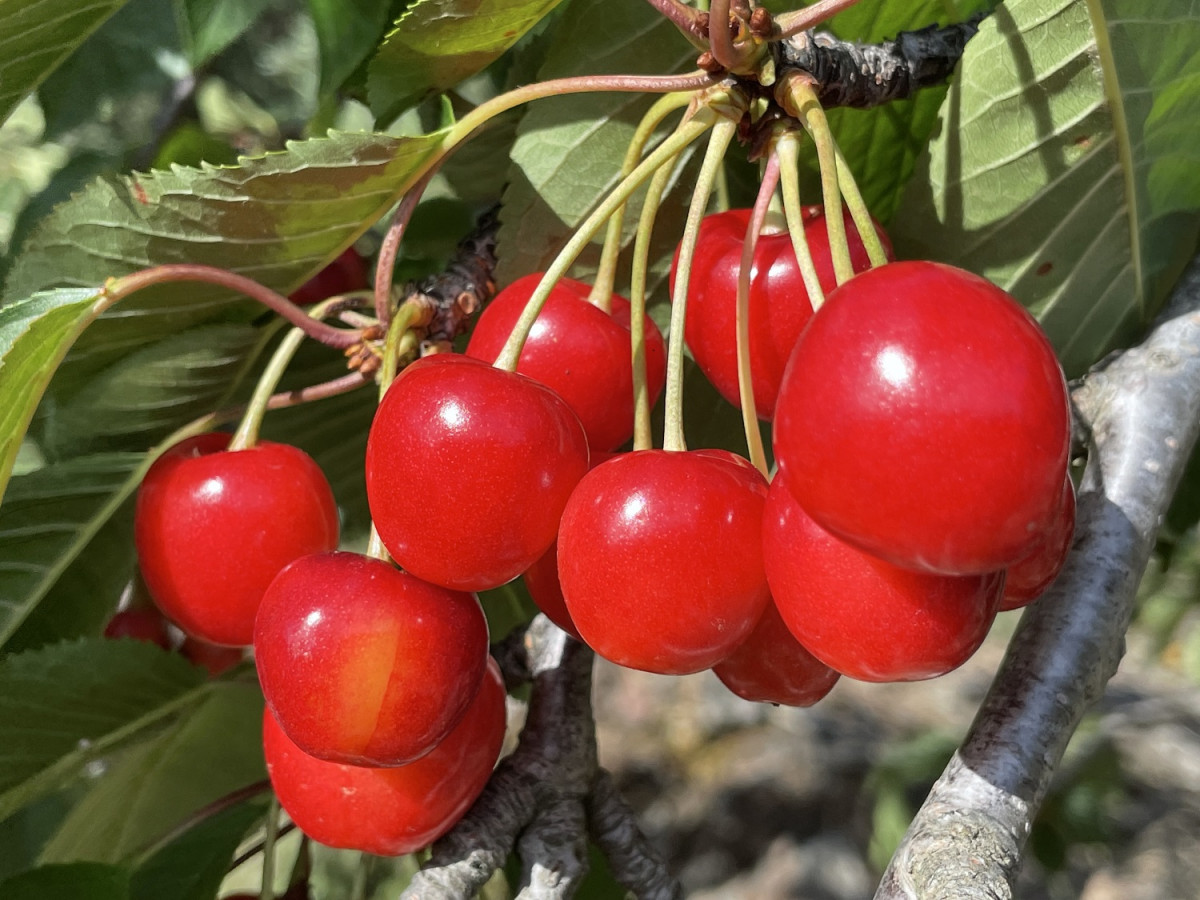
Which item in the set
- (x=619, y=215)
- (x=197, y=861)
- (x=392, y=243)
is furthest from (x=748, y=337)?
(x=197, y=861)

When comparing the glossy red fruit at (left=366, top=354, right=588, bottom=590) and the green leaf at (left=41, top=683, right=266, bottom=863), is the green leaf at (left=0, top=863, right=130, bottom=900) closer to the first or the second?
the green leaf at (left=41, top=683, right=266, bottom=863)

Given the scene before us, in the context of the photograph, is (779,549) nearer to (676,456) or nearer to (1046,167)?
(676,456)

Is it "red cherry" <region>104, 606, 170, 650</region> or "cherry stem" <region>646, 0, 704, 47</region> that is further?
"red cherry" <region>104, 606, 170, 650</region>

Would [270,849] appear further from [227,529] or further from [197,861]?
[227,529]

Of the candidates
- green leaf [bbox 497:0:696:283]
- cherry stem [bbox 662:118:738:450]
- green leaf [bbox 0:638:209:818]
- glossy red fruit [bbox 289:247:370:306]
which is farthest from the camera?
glossy red fruit [bbox 289:247:370:306]

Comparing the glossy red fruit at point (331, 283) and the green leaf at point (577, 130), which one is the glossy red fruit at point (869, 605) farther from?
the glossy red fruit at point (331, 283)

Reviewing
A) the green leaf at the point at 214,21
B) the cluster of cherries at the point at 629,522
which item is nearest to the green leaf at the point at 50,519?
the cluster of cherries at the point at 629,522

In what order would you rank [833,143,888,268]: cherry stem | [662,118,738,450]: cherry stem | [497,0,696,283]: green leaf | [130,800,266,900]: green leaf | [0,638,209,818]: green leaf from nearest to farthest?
1. [833,143,888,268]: cherry stem
2. [662,118,738,450]: cherry stem
3. [497,0,696,283]: green leaf
4. [0,638,209,818]: green leaf
5. [130,800,266,900]: green leaf

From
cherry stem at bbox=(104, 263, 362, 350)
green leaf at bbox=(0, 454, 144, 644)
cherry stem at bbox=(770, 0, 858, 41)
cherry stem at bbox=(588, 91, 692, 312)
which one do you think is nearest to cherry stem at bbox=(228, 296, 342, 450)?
cherry stem at bbox=(104, 263, 362, 350)
